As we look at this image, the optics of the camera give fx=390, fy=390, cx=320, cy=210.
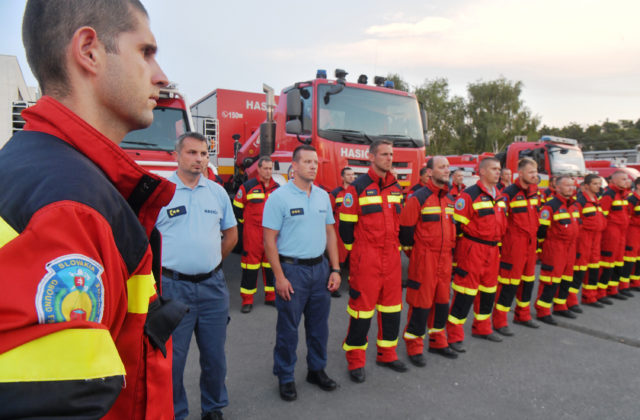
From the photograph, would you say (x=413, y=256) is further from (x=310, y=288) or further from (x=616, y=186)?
(x=616, y=186)

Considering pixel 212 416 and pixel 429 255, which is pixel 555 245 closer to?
pixel 429 255

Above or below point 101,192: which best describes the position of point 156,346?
below

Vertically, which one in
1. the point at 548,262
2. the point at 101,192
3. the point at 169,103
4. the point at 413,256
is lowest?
the point at 548,262

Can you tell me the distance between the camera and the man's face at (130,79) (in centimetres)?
81

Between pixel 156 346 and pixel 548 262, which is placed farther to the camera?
pixel 548 262

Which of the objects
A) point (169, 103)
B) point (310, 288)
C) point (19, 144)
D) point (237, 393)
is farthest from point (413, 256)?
point (169, 103)

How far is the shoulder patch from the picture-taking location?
55 cm

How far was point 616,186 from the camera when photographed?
664 cm

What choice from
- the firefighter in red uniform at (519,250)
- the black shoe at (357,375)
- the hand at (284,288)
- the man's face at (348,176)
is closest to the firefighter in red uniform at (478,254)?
the firefighter in red uniform at (519,250)

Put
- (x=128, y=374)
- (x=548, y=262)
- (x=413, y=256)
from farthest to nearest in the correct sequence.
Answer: (x=548, y=262) → (x=413, y=256) → (x=128, y=374)

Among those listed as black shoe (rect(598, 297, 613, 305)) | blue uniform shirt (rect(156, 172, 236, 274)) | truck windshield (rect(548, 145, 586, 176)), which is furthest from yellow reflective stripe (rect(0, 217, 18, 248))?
truck windshield (rect(548, 145, 586, 176))

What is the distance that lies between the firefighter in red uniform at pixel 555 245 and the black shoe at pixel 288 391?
12.2ft

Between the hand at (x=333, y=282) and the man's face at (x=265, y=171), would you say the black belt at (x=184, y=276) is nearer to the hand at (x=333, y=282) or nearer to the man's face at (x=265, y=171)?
the hand at (x=333, y=282)

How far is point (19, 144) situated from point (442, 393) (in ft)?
11.5
